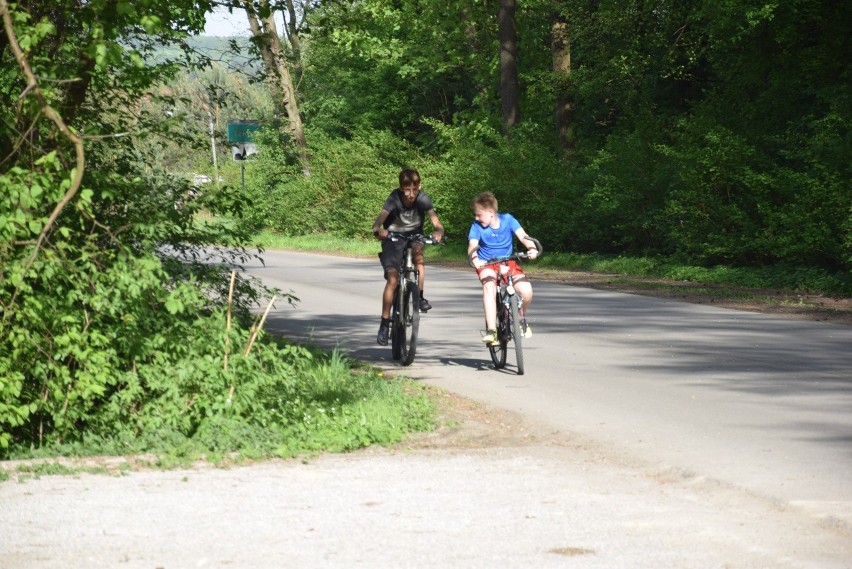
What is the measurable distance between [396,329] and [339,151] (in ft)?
125

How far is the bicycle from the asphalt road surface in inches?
14.1

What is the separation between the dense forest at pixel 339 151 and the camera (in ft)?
29.0

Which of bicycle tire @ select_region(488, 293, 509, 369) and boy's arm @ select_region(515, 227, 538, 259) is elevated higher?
boy's arm @ select_region(515, 227, 538, 259)

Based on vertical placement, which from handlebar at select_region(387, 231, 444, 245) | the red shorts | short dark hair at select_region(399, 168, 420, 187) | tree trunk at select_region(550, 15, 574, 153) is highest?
tree trunk at select_region(550, 15, 574, 153)

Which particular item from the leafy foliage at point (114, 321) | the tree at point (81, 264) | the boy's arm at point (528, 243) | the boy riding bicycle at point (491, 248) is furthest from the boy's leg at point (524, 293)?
the tree at point (81, 264)

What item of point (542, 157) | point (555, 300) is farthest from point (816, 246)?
point (542, 157)

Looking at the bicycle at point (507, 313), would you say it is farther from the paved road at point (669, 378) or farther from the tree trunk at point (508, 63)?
the tree trunk at point (508, 63)

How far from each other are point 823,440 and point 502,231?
14.6ft

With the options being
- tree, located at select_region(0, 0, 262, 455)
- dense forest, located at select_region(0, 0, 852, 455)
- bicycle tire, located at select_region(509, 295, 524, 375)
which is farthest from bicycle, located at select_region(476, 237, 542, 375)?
tree, located at select_region(0, 0, 262, 455)

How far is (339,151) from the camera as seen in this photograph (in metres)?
51.0

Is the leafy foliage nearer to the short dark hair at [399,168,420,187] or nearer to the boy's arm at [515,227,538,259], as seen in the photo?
the boy's arm at [515,227,538,259]

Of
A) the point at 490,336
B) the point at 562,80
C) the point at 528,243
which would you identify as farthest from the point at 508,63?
the point at 490,336

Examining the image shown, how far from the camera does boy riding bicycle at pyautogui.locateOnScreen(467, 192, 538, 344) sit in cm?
1249

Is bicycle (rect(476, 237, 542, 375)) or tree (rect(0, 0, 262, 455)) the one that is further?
bicycle (rect(476, 237, 542, 375))
